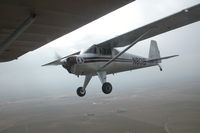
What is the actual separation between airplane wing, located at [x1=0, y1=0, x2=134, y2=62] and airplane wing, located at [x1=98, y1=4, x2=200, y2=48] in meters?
4.82

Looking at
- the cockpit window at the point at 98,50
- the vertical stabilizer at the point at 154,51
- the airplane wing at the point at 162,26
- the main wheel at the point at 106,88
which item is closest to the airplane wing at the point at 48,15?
the airplane wing at the point at 162,26

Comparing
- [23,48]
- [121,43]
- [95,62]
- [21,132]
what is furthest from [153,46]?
[21,132]

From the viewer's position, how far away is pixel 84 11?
3438mm

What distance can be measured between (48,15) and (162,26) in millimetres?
6192

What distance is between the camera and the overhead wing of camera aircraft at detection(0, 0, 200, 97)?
3.21m

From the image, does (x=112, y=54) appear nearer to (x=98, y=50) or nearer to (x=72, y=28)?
(x=98, y=50)

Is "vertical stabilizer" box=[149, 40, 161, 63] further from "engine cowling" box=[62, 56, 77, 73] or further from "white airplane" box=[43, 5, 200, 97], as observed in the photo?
"engine cowling" box=[62, 56, 77, 73]

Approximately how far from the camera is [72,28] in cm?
423

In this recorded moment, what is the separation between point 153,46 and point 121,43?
6.32 metres

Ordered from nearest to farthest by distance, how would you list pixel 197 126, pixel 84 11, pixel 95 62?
pixel 84 11, pixel 95 62, pixel 197 126

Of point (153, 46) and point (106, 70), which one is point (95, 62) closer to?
point (106, 70)

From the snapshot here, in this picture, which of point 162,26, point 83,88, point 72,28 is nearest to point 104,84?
point 83,88

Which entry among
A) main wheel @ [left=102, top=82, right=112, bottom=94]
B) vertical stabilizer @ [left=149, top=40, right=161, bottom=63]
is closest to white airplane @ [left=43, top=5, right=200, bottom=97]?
main wheel @ [left=102, top=82, right=112, bottom=94]

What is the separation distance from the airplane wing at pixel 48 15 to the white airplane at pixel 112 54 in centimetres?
436
